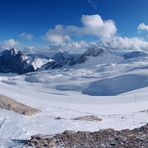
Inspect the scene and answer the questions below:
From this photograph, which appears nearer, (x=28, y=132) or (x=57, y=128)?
(x=28, y=132)

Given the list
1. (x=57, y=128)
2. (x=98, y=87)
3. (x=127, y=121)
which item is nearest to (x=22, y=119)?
(x=57, y=128)

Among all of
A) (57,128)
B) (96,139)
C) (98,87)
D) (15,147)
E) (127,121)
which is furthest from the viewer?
(98,87)

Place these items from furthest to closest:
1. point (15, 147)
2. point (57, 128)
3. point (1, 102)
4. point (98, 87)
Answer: point (98, 87) < point (1, 102) < point (57, 128) < point (15, 147)

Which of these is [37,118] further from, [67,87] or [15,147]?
[67,87]

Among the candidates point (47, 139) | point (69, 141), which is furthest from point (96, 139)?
point (47, 139)

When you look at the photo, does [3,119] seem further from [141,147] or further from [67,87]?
[67,87]

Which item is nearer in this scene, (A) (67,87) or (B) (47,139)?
(B) (47,139)
